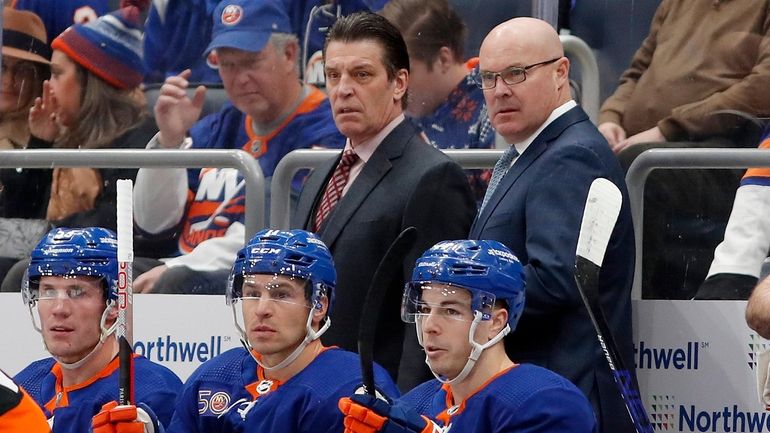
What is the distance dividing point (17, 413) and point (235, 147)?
2.19m

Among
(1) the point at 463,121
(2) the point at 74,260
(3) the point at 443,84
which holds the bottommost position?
(2) the point at 74,260

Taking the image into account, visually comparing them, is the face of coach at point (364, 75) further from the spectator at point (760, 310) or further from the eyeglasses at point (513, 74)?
the spectator at point (760, 310)

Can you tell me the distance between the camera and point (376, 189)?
383 centimetres

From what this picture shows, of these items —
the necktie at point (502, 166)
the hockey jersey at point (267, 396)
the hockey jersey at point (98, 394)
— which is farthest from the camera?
the necktie at point (502, 166)

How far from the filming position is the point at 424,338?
130 inches

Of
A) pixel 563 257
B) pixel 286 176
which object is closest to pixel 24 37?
pixel 286 176

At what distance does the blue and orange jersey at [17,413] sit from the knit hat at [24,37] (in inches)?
96.6

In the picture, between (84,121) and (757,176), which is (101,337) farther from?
(757,176)

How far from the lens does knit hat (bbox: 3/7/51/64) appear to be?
4.76 meters

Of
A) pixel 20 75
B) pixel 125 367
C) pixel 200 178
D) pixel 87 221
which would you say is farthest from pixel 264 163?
pixel 125 367

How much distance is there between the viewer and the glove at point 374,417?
9.56 feet

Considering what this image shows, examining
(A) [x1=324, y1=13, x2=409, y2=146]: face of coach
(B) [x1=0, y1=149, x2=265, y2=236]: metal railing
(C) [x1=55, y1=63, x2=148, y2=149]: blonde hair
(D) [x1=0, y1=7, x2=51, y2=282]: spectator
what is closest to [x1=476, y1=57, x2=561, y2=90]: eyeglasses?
(A) [x1=324, y1=13, x2=409, y2=146]: face of coach

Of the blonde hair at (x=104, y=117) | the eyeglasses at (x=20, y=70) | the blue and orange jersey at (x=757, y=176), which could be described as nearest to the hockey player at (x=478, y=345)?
the blue and orange jersey at (x=757, y=176)

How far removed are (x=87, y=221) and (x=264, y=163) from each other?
57 cm
